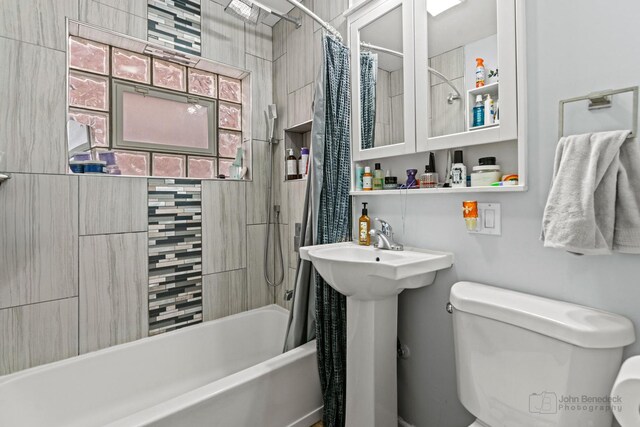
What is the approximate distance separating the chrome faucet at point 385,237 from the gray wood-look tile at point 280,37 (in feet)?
5.17

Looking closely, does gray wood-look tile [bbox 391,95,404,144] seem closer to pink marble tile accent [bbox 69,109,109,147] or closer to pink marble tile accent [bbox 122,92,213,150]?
pink marble tile accent [bbox 122,92,213,150]

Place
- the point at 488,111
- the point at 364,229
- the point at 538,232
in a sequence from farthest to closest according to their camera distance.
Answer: the point at 364,229
the point at 488,111
the point at 538,232

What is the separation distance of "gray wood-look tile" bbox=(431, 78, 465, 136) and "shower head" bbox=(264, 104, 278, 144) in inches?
51.2

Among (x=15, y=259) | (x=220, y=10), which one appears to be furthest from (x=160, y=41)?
(x=15, y=259)

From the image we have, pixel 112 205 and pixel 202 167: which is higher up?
pixel 202 167

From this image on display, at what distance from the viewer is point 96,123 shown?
1.93 m

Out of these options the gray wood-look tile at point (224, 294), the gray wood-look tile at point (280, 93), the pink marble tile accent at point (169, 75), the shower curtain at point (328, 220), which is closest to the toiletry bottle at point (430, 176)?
the shower curtain at point (328, 220)

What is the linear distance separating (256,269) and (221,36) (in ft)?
5.47

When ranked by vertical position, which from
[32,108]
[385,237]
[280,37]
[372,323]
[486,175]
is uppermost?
[280,37]

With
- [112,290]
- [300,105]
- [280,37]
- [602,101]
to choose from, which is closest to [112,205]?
[112,290]

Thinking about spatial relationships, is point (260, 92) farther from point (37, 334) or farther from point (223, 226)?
point (37, 334)

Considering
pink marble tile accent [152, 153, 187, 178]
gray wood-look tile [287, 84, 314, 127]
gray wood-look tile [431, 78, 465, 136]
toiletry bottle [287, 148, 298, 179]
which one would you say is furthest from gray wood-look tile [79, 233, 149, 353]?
gray wood-look tile [431, 78, 465, 136]

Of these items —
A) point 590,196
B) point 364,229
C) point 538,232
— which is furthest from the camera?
point 364,229

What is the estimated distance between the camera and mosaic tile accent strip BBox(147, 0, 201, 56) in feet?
6.30
